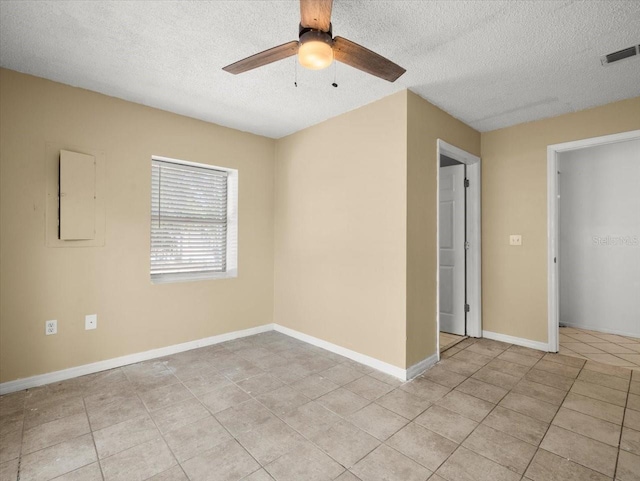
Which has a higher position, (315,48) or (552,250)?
(315,48)

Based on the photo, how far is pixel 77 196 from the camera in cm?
276

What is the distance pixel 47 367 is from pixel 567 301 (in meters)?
5.89

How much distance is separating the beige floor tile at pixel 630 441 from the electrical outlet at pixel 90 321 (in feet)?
12.8

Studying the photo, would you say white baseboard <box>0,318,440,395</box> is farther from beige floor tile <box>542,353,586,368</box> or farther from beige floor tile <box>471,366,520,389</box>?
beige floor tile <box>542,353,586,368</box>

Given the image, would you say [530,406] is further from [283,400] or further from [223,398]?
[223,398]

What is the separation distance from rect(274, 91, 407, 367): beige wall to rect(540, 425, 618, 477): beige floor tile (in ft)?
3.63

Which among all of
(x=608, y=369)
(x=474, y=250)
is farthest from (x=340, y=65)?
(x=608, y=369)

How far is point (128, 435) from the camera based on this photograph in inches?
77.6

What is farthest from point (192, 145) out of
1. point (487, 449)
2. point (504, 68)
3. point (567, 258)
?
point (567, 258)

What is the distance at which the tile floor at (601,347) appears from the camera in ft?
10.4

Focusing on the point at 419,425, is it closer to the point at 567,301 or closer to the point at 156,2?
the point at 156,2

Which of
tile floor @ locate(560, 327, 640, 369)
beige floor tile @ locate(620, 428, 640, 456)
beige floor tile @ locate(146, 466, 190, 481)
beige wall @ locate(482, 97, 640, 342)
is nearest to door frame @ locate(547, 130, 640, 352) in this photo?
beige wall @ locate(482, 97, 640, 342)

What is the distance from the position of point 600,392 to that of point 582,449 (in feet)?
3.10

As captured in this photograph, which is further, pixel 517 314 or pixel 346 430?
pixel 517 314
